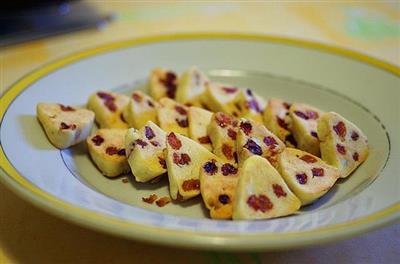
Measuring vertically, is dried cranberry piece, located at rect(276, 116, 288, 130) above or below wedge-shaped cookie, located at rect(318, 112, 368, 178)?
below

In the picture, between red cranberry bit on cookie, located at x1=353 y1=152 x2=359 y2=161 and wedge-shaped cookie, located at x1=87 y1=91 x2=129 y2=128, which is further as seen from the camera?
wedge-shaped cookie, located at x1=87 y1=91 x2=129 y2=128

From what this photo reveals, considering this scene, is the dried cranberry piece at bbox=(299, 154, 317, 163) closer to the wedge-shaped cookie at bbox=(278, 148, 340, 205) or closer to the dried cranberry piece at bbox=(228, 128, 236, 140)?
the wedge-shaped cookie at bbox=(278, 148, 340, 205)

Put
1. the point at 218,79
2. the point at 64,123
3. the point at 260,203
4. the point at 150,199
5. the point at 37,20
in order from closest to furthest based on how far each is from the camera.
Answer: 1. the point at 260,203
2. the point at 150,199
3. the point at 64,123
4. the point at 218,79
5. the point at 37,20

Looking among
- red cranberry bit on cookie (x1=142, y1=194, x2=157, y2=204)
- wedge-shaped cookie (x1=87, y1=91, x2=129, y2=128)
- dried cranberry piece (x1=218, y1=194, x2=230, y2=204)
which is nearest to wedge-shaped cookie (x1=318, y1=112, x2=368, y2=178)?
dried cranberry piece (x1=218, y1=194, x2=230, y2=204)

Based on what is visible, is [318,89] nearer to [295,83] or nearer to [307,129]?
[295,83]

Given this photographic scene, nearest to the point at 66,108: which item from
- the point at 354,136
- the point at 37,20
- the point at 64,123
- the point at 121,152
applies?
the point at 64,123

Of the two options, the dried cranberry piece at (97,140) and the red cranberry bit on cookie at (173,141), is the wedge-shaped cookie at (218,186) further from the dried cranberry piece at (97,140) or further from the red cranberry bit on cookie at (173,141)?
the dried cranberry piece at (97,140)

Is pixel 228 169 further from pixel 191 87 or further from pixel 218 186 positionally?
pixel 191 87
